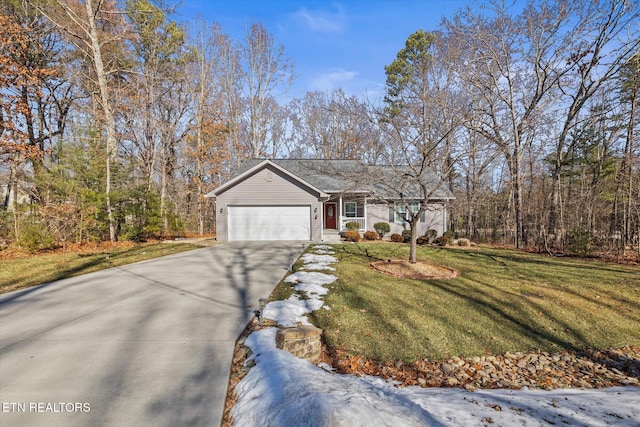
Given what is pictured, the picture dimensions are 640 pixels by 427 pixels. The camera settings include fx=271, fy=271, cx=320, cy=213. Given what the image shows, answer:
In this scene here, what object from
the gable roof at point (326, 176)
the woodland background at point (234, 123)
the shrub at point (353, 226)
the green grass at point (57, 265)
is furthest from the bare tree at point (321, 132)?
the green grass at point (57, 265)

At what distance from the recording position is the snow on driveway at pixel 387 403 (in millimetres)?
2299

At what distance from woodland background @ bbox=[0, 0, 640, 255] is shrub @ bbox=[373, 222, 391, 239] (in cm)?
506

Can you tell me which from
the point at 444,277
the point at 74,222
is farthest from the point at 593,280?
the point at 74,222

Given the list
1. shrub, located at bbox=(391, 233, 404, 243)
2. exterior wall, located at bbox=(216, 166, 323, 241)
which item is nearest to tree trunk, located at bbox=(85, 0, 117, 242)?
exterior wall, located at bbox=(216, 166, 323, 241)

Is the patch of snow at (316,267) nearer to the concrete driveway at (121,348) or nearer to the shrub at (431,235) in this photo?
the concrete driveway at (121,348)

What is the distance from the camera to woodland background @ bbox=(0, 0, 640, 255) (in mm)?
10250

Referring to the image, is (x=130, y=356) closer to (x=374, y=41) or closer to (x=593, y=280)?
(x=593, y=280)

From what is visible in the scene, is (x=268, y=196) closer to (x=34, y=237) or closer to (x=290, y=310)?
(x=34, y=237)

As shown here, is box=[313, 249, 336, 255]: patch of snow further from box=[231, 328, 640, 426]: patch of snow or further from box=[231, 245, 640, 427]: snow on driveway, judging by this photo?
box=[231, 328, 640, 426]: patch of snow

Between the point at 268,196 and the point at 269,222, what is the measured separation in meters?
1.40

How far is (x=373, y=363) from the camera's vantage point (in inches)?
149

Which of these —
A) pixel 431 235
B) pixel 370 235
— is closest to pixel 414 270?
pixel 370 235

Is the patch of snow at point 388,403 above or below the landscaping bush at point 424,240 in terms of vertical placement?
below

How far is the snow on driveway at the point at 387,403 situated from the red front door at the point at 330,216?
1516 cm
